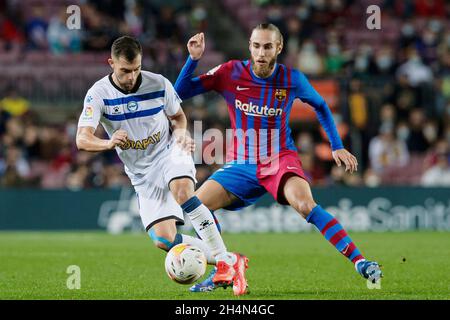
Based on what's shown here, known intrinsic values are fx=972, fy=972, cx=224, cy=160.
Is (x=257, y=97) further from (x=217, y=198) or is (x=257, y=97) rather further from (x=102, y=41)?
(x=102, y=41)

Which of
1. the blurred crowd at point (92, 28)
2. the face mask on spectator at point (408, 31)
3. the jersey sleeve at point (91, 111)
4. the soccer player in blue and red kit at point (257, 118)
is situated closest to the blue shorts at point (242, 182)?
the soccer player in blue and red kit at point (257, 118)

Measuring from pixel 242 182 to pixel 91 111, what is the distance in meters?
1.60

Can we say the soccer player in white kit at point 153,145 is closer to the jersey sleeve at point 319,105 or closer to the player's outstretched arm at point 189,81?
the player's outstretched arm at point 189,81

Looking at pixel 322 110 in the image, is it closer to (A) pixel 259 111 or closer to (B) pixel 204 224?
(A) pixel 259 111

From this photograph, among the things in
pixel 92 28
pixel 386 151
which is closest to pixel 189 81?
pixel 386 151

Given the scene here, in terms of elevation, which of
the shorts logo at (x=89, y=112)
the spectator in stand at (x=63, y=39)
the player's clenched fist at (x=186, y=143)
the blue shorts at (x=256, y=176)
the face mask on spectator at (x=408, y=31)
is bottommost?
the blue shorts at (x=256, y=176)

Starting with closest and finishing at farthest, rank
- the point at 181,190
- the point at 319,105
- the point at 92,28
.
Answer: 1. the point at 181,190
2. the point at 319,105
3. the point at 92,28

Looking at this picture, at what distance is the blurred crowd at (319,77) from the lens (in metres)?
18.7

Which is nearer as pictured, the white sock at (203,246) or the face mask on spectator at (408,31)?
the white sock at (203,246)

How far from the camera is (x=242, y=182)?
919 centimetres

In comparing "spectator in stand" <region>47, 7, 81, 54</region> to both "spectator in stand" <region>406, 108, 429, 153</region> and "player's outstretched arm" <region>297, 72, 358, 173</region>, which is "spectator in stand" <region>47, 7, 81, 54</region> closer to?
"spectator in stand" <region>406, 108, 429, 153</region>

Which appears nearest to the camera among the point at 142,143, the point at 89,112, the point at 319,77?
the point at 89,112

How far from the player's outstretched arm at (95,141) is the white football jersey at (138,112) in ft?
0.61
